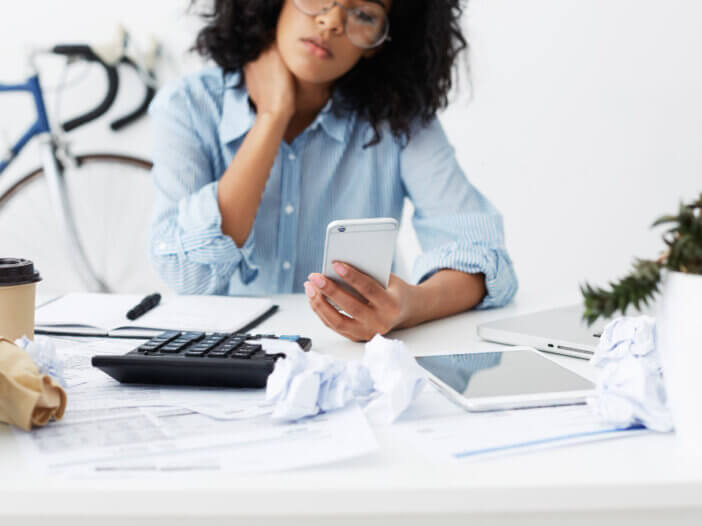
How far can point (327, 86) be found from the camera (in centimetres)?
139

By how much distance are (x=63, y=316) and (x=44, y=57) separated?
5.75 ft

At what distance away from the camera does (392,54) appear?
Answer: 1.41 meters

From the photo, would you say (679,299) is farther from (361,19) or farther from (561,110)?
(561,110)

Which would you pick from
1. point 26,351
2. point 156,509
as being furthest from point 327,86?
point 156,509

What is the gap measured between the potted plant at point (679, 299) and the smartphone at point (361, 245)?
1.09 ft

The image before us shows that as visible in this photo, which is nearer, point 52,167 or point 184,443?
point 184,443

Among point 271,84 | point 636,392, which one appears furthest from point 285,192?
point 636,392

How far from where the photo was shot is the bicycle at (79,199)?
220cm

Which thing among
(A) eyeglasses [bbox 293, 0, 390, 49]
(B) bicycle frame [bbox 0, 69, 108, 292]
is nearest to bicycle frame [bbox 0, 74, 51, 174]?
(B) bicycle frame [bbox 0, 69, 108, 292]

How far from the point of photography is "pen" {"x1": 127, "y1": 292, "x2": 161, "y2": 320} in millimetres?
790

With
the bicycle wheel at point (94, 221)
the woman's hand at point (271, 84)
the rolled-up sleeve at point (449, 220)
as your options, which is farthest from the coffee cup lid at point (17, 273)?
the bicycle wheel at point (94, 221)

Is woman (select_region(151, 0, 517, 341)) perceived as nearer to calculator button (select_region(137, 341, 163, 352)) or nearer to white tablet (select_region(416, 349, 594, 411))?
white tablet (select_region(416, 349, 594, 411))

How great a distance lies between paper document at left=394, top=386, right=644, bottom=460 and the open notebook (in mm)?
356

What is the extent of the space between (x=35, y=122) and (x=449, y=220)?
5.19 feet
